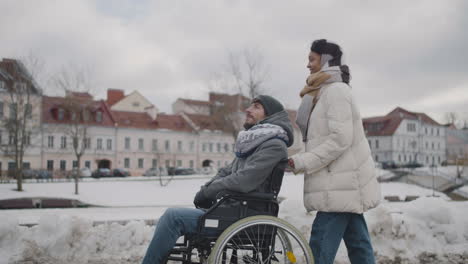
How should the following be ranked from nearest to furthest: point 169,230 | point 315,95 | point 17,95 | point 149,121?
point 169,230, point 315,95, point 17,95, point 149,121

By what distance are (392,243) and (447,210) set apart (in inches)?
39.6

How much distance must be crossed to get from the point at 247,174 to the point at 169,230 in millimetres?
683

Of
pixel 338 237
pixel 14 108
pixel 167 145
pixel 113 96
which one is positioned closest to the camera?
pixel 338 237

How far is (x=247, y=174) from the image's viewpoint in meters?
3.26

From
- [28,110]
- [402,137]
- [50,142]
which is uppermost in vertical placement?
[402,137]

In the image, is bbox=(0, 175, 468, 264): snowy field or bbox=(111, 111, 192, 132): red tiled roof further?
bbox=(111, 111, 192, 132): red tiled roof

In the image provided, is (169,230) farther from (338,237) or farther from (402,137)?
(402,137)

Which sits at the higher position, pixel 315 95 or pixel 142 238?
pixel 315 95

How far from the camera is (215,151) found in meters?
63.3

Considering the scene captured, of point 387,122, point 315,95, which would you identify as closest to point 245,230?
point 315,95

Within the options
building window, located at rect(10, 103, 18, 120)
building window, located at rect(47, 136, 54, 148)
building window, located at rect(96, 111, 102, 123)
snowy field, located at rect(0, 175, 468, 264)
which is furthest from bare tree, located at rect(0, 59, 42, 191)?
building window, located at rect(96, 111, 102, 123)

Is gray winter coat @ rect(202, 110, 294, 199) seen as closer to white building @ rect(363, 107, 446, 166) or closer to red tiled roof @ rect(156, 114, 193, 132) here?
red tiled roof @ rect(156, 114, 193, 132)

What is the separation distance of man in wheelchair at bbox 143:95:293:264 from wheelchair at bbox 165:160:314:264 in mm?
27

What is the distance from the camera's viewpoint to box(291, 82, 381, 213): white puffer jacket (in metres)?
3.36
